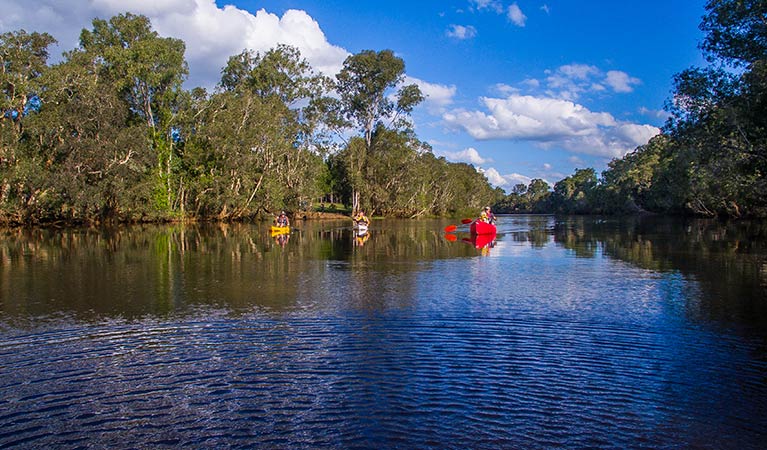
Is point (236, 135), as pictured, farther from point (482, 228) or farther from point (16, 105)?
point (482, 228)

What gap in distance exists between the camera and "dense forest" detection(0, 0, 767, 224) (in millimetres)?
31078

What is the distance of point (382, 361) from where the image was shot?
858 cm

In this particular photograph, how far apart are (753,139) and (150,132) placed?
2030 inches

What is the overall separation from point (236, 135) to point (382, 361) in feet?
182

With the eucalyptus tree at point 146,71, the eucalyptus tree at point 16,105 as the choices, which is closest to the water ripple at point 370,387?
→ the eucalyptus tree at point 16,105

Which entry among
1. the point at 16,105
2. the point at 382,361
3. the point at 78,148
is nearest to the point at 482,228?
the point at 382,361

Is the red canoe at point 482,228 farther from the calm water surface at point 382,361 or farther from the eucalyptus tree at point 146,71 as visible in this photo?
the eucalyptus tree at point 146,71

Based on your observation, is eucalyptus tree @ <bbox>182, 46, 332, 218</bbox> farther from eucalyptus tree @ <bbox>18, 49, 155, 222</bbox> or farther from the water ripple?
the water ripple

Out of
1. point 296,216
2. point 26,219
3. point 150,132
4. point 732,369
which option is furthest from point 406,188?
point 732,369

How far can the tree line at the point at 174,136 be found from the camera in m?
45.7

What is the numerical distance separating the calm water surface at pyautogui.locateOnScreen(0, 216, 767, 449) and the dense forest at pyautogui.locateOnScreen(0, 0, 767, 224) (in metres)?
17.8

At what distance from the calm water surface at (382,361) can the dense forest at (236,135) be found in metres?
17.8

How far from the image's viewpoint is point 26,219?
48.2 meters

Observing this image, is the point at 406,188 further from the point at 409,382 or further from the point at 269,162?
the point at 409,382
